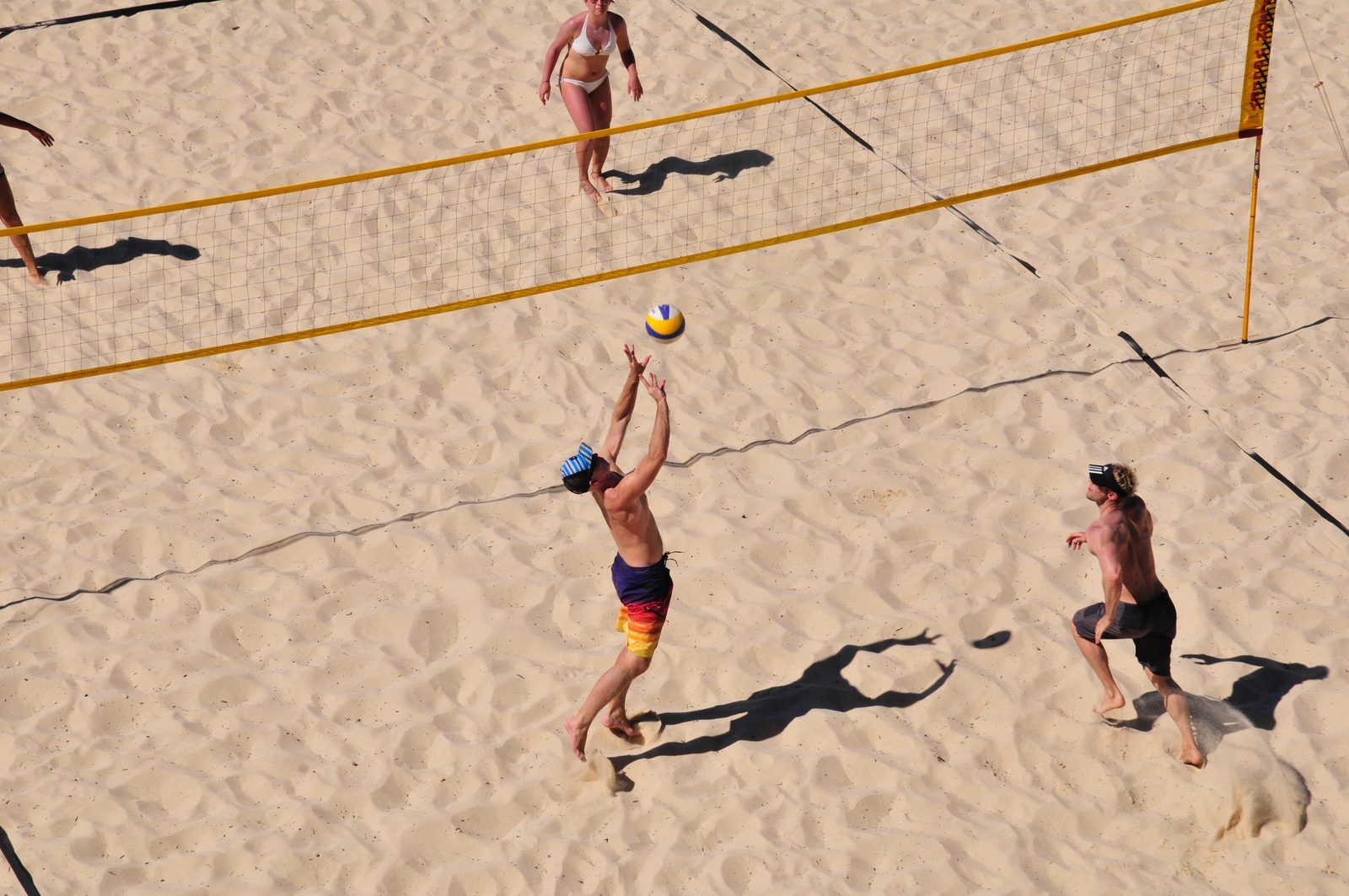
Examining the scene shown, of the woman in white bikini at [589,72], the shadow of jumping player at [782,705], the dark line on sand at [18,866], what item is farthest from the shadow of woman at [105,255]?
the shadow of jumping player at [782,705]

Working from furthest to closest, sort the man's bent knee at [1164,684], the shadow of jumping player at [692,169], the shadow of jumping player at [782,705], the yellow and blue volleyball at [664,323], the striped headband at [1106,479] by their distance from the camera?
the shadow of jumping player at [692,169]
the yellow and blue volleyball at [664,323]
the shadow of jumping player at [782,705]
the man's bent knee at [1164,684]
the striped headband at [1106,479]

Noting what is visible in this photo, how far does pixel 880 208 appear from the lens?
873cm

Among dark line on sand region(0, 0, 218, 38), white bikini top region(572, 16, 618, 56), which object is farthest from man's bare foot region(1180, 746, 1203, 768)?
dark line on sand region(0, 0, 218, 38)

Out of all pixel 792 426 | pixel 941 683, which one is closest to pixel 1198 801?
pixel 941 683

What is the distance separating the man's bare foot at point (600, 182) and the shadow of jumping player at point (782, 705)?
13.4 ft

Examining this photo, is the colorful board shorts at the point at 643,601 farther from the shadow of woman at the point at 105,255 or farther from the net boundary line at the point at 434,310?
the shadow of woman at the point at 105,255

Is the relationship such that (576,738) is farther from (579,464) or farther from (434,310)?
(434,310)

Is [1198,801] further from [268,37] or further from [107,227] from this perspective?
[268,37]

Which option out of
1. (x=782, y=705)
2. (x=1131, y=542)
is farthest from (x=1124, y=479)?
(x=782, y=705)

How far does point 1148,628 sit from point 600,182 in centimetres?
492

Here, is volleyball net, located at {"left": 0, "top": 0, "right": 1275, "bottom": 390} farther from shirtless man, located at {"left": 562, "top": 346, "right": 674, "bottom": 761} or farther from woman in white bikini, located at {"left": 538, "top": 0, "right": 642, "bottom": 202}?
shirtless man, located at {"left": 562, "top": 346, "right": 674, "bottom": 761}

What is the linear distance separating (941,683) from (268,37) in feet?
23.8

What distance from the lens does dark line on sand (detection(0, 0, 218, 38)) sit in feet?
33.4

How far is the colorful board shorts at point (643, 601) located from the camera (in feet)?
17.3
